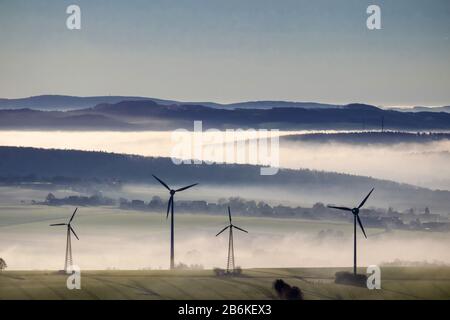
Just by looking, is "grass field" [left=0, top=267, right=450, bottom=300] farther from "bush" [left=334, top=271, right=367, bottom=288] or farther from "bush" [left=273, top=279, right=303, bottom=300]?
"bush" [left=334, top=271, right=367, bottom=288]

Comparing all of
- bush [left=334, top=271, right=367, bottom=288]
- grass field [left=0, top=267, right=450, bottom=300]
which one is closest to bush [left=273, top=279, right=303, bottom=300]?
grass field [left=0, top=267, right=450, bottom=300]

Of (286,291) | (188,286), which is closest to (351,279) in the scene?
(286,291)

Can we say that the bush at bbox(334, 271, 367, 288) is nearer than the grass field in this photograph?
No

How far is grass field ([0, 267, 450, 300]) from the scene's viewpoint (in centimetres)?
17650

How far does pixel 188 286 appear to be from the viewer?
606 ft

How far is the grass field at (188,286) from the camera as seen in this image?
17650cm

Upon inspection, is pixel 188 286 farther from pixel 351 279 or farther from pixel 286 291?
pixel 351 279

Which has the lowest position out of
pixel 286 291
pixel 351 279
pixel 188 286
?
pixel 286 291
